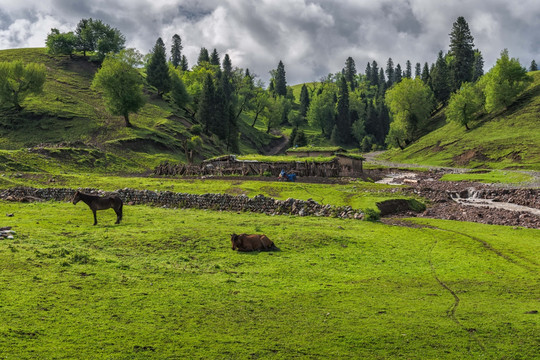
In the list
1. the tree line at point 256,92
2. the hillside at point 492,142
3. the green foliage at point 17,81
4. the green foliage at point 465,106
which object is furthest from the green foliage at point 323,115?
the green foliage at point 17,81

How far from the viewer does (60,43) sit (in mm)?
140375

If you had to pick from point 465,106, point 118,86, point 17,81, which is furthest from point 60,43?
point 465,106

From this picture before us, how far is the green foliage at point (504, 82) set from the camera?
105062 millimetres

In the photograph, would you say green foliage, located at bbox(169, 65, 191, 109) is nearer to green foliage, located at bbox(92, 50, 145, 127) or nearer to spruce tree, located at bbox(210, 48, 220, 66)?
green foliage, located at bbox(92, 50, 145, 127)

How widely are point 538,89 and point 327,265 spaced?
4736 inches

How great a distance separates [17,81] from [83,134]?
63.3 feet

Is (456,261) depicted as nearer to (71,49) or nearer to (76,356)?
(76,356)

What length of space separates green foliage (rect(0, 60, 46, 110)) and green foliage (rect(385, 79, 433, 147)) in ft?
329

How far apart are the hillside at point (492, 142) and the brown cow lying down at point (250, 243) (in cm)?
7284

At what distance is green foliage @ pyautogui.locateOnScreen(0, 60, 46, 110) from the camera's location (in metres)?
83.7

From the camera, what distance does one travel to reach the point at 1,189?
3541 centimetres

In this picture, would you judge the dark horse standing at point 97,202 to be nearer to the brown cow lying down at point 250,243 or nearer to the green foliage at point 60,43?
the brown cow lying down at point 250,243

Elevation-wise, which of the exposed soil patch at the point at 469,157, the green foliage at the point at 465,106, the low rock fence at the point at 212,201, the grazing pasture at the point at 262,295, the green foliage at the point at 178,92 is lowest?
the grazing pasture at the point at 262,295

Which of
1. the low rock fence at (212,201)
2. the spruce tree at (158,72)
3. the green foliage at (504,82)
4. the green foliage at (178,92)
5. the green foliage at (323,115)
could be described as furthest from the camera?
the green foliage at (323,115)
